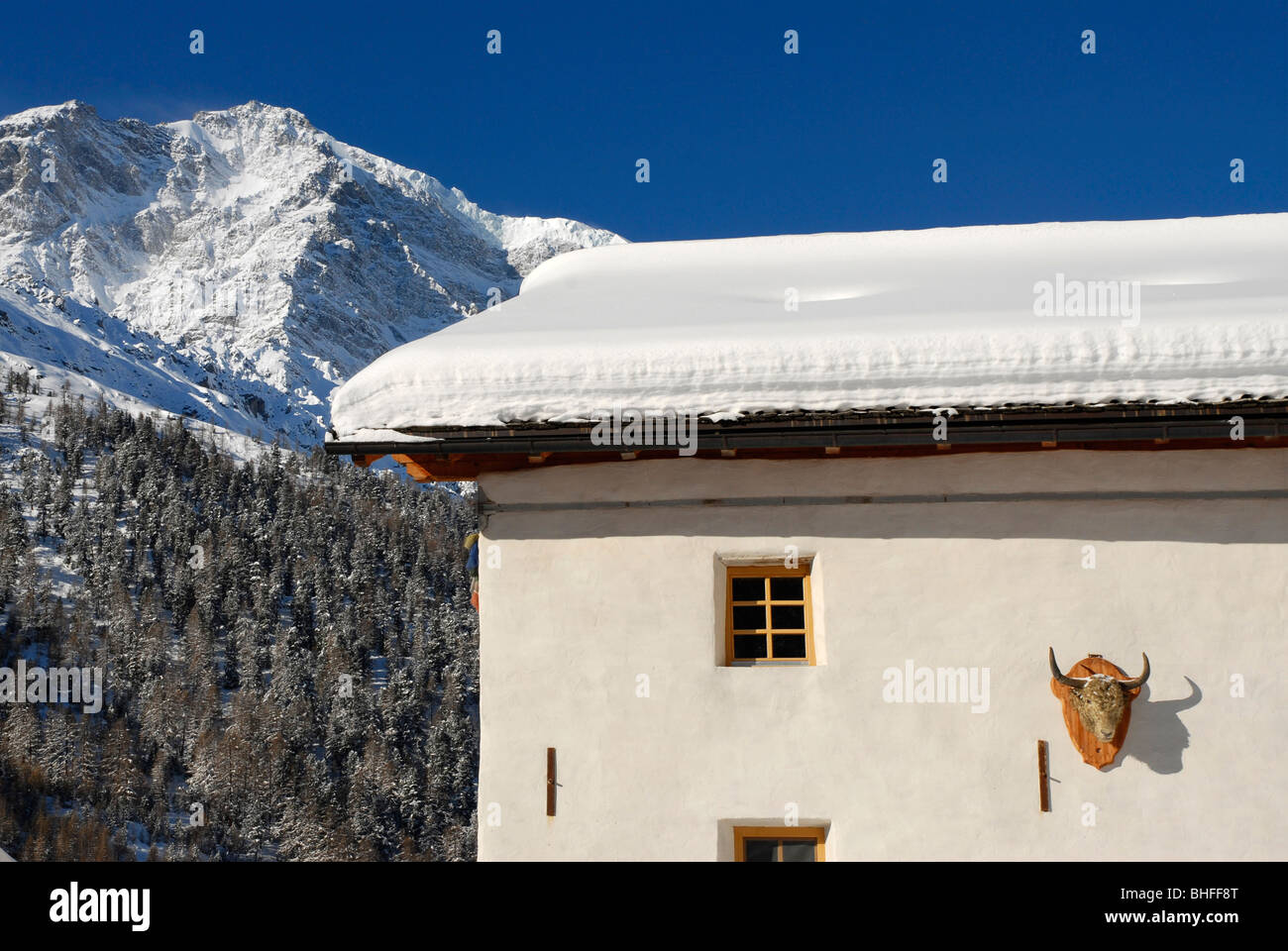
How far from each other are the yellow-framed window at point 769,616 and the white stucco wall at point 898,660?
0.43ft

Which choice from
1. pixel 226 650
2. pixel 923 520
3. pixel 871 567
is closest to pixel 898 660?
pixel 871 567

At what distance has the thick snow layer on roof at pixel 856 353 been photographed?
4723mm

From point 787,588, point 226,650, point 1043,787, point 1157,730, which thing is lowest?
point 226,650

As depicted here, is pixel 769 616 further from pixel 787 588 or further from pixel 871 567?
pixel 871 567

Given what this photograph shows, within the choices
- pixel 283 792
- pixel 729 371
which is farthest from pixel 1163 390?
pixel 283 792

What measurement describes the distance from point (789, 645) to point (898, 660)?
1.77 ft

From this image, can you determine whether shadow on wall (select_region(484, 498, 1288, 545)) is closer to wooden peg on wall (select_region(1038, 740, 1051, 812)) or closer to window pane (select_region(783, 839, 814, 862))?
wooden peg on wall (select_region(1038, 740, 1051, 812))

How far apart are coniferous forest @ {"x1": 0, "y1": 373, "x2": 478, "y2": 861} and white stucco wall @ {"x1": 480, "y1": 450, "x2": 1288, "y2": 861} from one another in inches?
3045

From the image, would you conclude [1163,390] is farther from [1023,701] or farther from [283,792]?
[283,792]

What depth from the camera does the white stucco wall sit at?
16.6 feet

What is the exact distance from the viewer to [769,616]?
544 centimetres

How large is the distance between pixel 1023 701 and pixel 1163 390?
1.57m

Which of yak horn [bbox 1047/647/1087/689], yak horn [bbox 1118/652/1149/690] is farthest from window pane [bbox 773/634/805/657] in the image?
yak horn [bbox 1118/652/1149/690]

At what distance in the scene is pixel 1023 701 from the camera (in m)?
5.14
